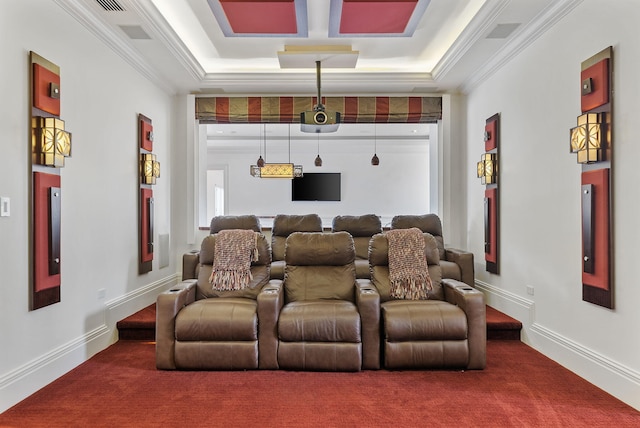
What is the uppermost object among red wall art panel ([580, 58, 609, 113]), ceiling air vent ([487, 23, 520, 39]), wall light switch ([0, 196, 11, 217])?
ceiling air vent ([487, 23, 520, 39])

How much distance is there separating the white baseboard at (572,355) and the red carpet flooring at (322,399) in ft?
0.24

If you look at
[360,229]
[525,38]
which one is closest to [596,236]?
[525,38]

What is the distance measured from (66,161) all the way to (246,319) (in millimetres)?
1814

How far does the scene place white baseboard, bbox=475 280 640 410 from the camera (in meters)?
2.38

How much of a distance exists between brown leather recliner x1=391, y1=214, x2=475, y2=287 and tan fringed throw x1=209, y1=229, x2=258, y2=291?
2.01 metres

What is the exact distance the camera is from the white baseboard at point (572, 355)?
238 cm

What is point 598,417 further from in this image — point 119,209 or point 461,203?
point 119,209

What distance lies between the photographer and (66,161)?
2953 millimetres

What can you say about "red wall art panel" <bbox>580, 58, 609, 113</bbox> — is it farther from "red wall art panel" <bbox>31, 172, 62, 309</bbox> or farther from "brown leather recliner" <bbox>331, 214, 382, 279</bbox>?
"red wall art panel" <bbox>31, 172, 62, 309</bbox>

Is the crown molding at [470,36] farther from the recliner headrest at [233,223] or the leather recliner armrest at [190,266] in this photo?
the leather recliner armrest at [190,266]

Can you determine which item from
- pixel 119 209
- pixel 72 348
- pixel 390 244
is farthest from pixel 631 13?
pixel 72 348

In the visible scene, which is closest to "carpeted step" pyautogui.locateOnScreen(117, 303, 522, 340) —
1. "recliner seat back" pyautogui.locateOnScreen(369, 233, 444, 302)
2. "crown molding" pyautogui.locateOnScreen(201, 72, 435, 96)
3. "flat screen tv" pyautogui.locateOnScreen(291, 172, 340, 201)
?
"recliner seat back" pyautogui.locateOnScreen(369, 233, 444, 302)

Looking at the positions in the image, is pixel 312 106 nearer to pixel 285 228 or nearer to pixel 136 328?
pixel 285 228

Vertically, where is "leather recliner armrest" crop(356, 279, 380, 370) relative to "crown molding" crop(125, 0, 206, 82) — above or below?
below
